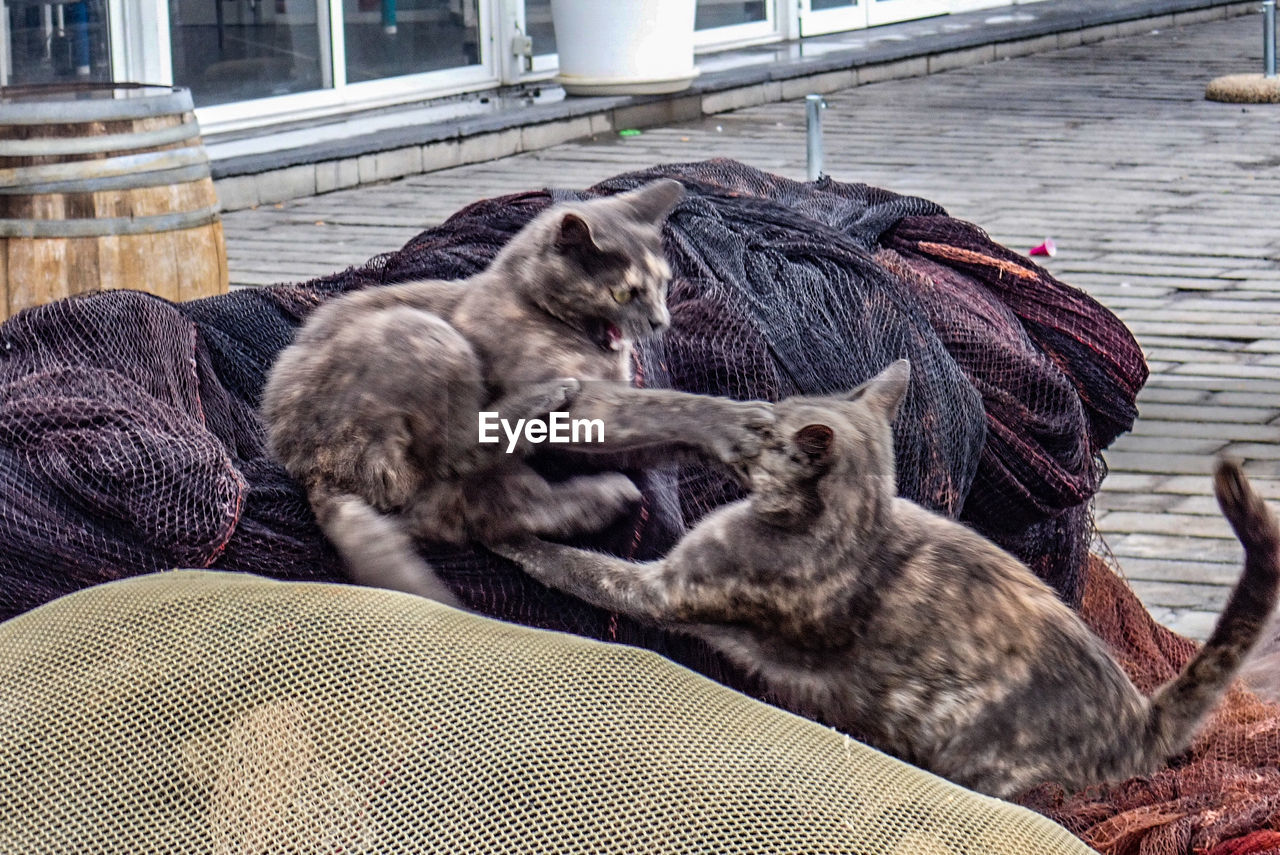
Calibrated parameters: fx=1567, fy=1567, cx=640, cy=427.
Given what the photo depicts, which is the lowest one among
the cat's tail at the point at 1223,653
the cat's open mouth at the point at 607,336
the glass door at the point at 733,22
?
the cat's tail at the point at 1223,653

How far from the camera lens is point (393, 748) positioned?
1.64 m

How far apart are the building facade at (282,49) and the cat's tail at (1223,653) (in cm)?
720

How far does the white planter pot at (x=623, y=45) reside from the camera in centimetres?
1052

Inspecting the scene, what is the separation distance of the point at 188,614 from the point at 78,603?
0.16m

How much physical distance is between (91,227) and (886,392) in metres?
2.73

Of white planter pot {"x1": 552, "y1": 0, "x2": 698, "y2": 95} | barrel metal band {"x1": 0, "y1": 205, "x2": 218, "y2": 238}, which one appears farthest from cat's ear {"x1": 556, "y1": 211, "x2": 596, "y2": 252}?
white planter pot {"x1": 552, "y1": 0, "x2": 698, "y2": 95}

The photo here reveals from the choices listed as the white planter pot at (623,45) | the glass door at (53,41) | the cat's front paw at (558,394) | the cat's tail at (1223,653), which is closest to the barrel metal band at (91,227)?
the cat's front paw at (558,394)

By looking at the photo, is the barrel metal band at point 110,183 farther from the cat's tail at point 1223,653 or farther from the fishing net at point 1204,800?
the cat's tail at point 1223,653

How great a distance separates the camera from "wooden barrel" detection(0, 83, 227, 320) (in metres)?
4.04

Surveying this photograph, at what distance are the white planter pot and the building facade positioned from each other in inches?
18.8

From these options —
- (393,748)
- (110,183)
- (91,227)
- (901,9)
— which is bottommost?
(393,748)

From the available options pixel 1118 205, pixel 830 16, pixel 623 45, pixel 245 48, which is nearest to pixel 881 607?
pixel 1118 205

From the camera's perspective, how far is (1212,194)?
862 cm

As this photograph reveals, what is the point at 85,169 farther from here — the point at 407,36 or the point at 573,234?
the point at 407,36
